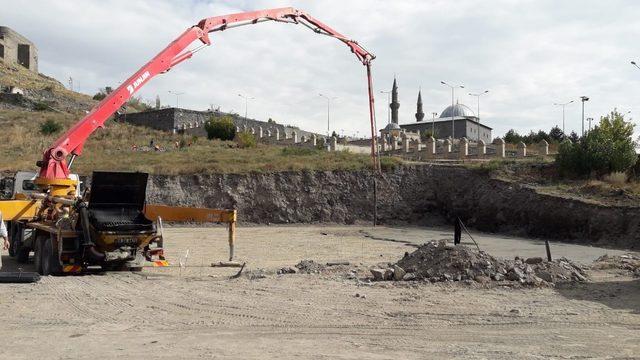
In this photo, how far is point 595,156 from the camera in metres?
34.7

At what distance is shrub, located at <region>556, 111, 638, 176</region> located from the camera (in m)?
34.7

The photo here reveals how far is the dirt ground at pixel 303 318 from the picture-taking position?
738 cm

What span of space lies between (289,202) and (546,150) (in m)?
20.5

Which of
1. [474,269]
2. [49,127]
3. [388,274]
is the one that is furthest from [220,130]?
[474,269]

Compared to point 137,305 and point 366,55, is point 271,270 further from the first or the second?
point 366,55

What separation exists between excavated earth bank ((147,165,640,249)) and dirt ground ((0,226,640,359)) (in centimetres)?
2162

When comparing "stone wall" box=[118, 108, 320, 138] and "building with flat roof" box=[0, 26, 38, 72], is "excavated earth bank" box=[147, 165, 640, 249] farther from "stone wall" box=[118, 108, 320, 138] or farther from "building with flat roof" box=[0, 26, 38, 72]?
"building with flat roof" box=[0, 26, 38, 72]

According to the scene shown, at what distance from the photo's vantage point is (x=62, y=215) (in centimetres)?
1379

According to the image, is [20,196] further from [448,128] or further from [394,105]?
[394,105]

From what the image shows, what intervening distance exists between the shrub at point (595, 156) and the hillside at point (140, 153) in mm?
12010

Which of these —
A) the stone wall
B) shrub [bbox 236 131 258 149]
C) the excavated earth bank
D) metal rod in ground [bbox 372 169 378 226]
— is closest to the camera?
the excavated earth bank

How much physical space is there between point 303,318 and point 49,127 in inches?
2115

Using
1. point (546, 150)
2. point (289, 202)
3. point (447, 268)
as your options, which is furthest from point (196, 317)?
point (546, 150)

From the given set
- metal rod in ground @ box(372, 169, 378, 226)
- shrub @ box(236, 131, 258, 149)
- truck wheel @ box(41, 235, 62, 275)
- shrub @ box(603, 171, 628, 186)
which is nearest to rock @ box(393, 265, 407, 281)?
truck wheel @ box(41, 235, 62, 275)
